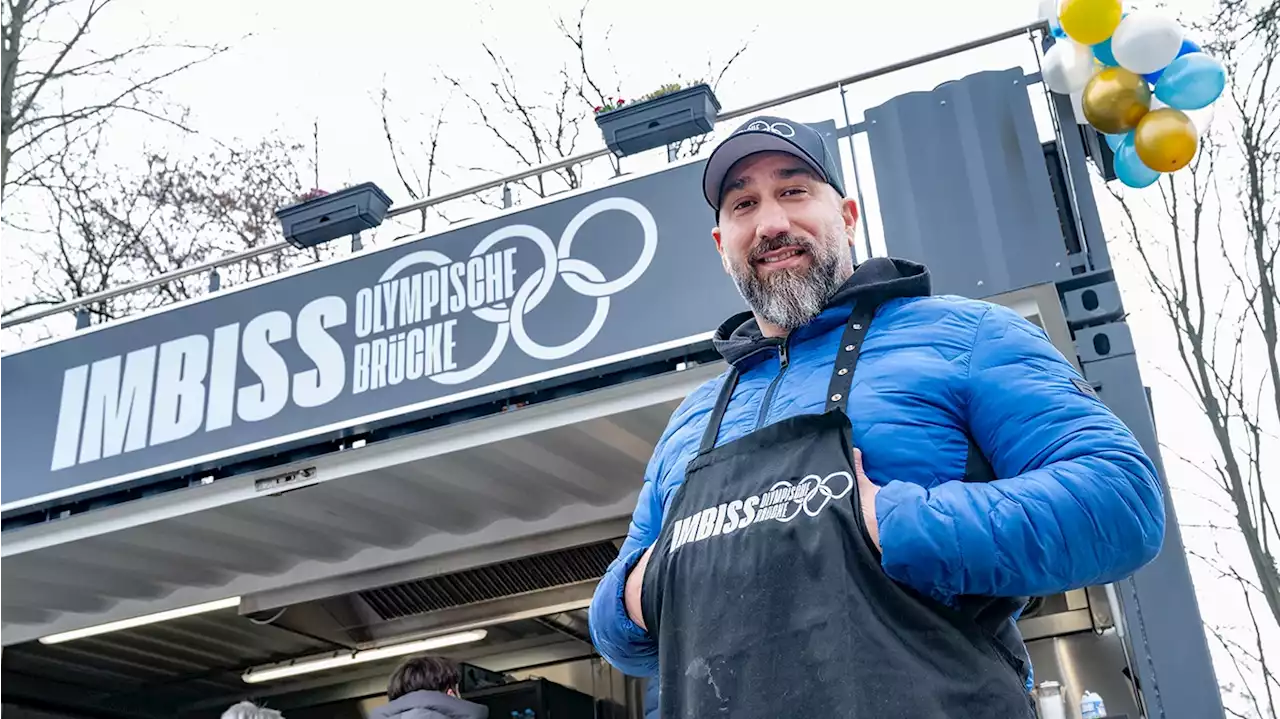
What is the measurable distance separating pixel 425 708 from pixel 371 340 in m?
1.86

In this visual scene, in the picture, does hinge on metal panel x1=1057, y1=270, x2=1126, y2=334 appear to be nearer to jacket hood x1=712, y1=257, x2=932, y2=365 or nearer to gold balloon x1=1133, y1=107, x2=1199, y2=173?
gold balloon x1=1133, y1=107, x2=1199, y2=173

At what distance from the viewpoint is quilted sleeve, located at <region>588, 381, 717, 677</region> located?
158cm

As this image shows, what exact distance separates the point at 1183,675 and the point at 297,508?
168 inches

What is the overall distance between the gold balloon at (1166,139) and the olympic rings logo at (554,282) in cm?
202

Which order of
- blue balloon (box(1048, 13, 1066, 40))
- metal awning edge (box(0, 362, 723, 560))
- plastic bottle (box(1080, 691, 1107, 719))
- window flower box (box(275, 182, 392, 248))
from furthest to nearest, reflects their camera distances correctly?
plastic bottle (box(1080, 691, 1107, 719))
window flower box (box(275, 182, 392, 248))
metal awning edge (box(0, 362, 723, 560))
blue balloon (box(1048, 13, 1066, 40))

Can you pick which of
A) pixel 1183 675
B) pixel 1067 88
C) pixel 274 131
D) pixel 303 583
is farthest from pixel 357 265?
pixel 274 131

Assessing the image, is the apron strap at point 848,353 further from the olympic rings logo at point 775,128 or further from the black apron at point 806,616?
the olympic rings logo at point 775,128

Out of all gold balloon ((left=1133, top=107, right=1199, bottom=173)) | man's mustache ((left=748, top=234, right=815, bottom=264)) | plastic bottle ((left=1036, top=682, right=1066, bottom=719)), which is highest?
gold balloon ((left=1133, top=107, right=1199, bottom=173))

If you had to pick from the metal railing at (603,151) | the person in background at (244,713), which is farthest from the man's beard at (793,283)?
the person in background at (244,713)

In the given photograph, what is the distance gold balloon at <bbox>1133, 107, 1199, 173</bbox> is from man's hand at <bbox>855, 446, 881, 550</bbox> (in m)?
3.42

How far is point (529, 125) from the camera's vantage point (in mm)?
15562

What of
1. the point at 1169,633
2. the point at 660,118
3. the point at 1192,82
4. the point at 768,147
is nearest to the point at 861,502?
the point at 768,147

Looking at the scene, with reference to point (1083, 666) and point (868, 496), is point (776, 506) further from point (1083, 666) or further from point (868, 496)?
point (1083, 666)

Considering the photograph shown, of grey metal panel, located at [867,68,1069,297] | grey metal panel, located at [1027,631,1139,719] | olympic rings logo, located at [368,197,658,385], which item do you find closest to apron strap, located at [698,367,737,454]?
grey metal panel, located at [867,68,1069,297]
